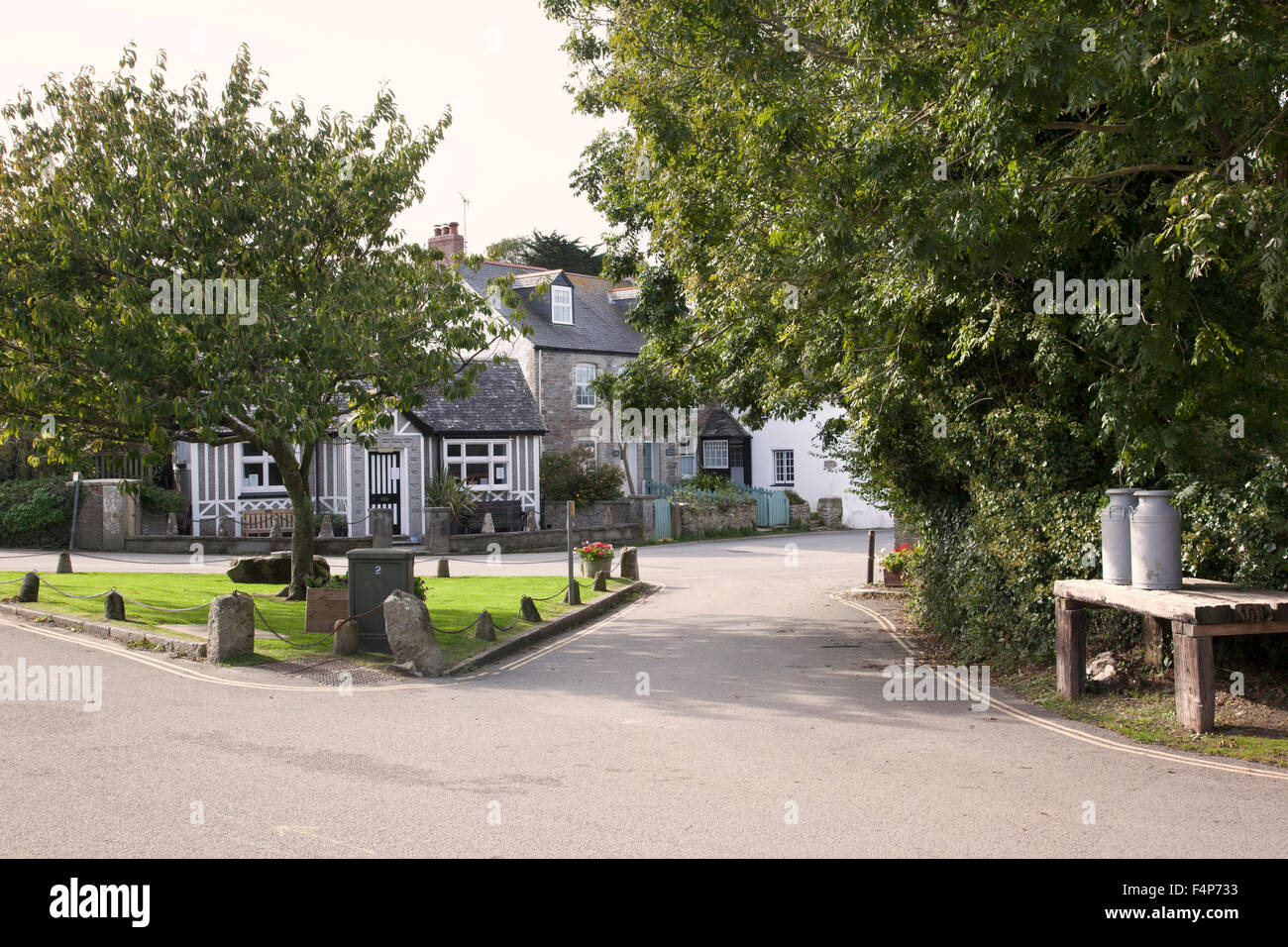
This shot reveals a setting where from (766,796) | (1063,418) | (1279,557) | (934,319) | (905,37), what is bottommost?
(766,796)

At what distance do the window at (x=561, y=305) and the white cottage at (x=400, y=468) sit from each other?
437 centimetres

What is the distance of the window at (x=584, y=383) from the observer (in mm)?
41000

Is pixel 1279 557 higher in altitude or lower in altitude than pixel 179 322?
lower

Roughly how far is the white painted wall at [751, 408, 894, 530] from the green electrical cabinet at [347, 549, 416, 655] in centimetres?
3117

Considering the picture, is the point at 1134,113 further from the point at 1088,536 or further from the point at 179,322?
the point at 179,322

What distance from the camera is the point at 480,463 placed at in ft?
115

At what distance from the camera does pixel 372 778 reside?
7086 millimetres

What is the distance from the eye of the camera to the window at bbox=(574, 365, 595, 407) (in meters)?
41.0

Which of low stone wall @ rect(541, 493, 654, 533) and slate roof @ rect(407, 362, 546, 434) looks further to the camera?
low stone wall @ rect(541, 493, 654, 533)

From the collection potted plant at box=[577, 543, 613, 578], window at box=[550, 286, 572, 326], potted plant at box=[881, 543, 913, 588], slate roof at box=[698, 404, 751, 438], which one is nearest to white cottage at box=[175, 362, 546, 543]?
window at box=[550, 286, 572, 326]

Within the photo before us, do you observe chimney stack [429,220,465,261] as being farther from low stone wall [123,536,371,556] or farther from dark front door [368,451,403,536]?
low stone wall [123,536,371,556]

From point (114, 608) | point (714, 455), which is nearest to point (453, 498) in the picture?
point (714, 455)

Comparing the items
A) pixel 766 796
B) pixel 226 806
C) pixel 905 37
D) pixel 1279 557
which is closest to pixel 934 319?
pixel 905 37

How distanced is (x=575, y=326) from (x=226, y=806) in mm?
36335
